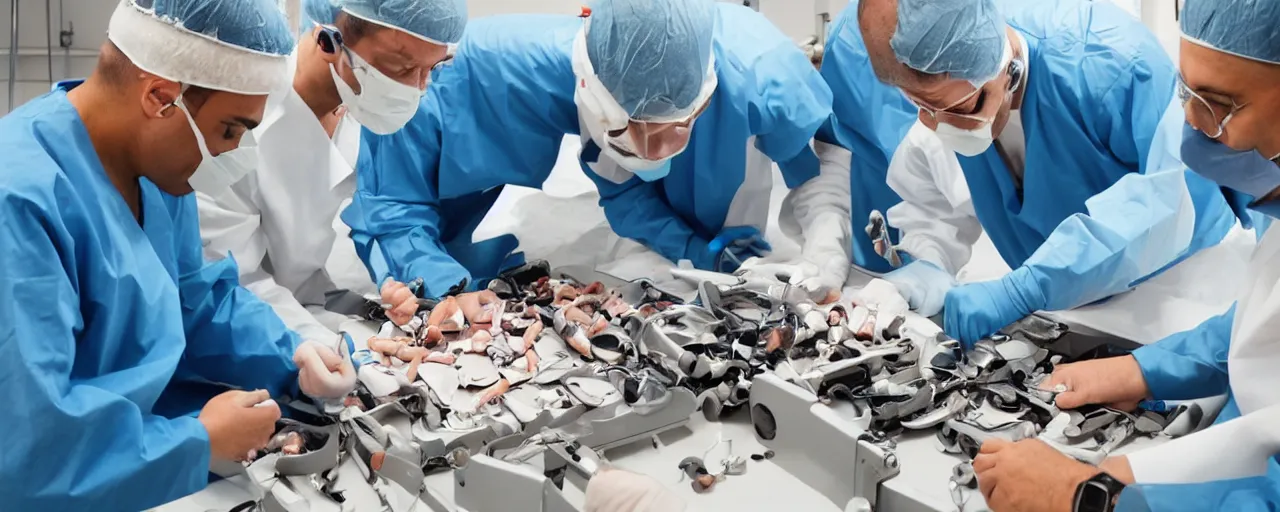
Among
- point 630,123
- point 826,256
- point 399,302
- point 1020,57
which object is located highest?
point 1020,57

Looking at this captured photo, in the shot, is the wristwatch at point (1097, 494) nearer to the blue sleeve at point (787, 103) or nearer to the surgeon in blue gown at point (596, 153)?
the surgeon in blue gown at point (596, 153)

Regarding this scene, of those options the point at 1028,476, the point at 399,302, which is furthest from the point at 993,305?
the point at 399,302

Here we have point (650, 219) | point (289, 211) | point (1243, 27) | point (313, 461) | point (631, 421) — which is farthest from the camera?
point (650, 219)

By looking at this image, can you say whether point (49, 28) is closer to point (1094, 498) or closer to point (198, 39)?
point (198, 39)

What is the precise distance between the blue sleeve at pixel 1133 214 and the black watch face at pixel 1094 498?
2.46 feet

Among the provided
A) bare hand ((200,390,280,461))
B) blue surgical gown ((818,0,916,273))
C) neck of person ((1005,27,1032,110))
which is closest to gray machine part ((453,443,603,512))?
bare hand ((200,390,280,461))

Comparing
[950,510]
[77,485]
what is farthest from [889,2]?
[77,485]

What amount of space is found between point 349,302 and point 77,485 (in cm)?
107

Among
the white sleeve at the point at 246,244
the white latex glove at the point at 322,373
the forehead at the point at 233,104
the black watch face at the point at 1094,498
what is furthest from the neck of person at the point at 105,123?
the black watch face at the point at 1094,498

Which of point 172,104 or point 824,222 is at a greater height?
A: point 172,104

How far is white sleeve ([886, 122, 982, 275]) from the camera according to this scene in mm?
2250

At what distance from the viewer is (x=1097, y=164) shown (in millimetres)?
2021

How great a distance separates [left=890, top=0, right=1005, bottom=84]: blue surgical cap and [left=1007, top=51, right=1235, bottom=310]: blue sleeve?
317mm

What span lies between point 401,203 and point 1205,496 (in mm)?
1958
